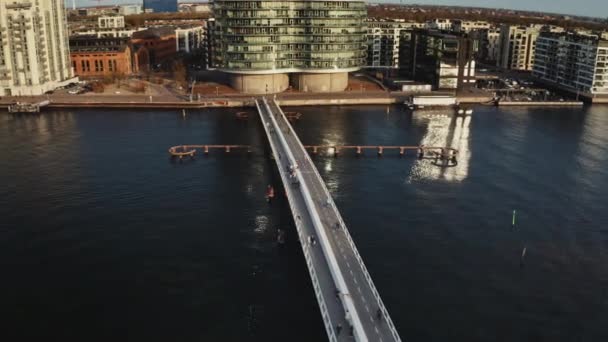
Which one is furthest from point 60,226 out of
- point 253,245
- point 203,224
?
point 253,245

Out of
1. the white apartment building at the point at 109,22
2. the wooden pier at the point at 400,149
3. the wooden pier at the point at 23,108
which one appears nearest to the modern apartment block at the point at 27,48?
the wooden pier at the point at 23,108

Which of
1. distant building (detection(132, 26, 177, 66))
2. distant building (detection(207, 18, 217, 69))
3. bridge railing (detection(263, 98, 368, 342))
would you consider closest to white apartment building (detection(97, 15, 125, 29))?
distant building (detection(132, 26, 177, 66))

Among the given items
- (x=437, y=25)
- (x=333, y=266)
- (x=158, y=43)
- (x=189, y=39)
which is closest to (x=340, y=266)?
(x=333, y=266)

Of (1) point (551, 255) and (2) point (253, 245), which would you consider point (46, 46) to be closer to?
(2) point (253, 245)

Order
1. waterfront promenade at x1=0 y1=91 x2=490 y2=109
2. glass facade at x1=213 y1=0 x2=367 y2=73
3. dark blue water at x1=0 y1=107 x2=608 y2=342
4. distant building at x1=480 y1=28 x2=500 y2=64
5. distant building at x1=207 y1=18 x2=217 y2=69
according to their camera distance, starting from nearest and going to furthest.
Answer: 1. dark blue water at x1=0 y1=107 x2=608 y2=342
2. waterfront promenade at x1=0 y1=91 x2=490 y2=109
3. glass facade at x1=213 y1=0 x2=367 y2=73
4. distant building at x1=207 y1=18 x2=217 y2=69
5. distant building at x1=480 y1=28 x2=500 y2=64

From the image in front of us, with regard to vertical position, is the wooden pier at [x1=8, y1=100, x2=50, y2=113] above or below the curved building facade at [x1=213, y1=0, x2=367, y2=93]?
below

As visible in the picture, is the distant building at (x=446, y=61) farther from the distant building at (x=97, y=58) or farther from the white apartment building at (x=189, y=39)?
the white apartment building at (x=189, y=39)

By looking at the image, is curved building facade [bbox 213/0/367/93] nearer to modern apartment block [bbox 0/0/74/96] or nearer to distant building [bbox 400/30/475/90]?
distant building [bbox 400/30/475/90]
